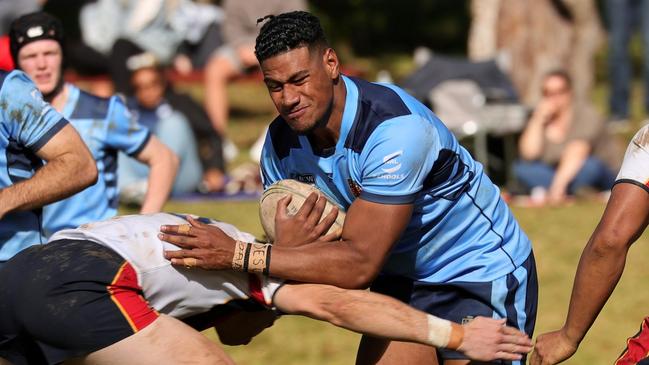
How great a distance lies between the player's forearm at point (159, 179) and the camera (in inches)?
237

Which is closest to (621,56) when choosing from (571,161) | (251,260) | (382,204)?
(571,161)

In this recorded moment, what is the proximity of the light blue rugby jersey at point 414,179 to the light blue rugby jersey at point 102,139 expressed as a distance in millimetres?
1315

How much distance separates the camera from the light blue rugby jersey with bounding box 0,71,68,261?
15.7ft

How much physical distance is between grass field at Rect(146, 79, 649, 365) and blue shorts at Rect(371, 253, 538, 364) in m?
2.02

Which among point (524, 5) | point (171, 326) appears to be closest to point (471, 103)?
point (524, 5)

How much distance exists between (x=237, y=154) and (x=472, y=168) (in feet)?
30.4

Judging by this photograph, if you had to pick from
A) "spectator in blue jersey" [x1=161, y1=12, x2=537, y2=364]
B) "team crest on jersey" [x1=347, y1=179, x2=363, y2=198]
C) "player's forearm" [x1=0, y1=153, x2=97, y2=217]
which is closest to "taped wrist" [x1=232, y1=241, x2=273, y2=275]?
"spectator in blue jersey" [x1=161, y1=12, x2=537, y2=364]

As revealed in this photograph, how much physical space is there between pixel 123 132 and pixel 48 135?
1155mm

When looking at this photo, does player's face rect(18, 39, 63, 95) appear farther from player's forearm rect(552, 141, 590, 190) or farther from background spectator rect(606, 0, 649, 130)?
background spectator rect(606, 0, 649, 130)

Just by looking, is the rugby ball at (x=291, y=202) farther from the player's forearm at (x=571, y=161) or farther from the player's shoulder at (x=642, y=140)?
the player's forearm at (x=571, y=161)

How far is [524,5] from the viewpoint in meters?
13.6

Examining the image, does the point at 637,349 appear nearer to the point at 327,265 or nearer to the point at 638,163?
the point at 638,163

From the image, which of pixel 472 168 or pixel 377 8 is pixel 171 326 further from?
pixel 377 8

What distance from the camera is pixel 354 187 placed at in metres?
4.42
